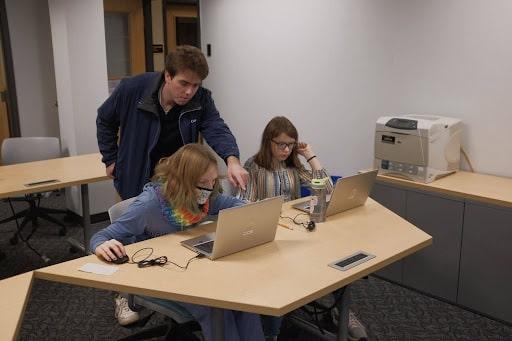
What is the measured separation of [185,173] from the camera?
6.52 ft

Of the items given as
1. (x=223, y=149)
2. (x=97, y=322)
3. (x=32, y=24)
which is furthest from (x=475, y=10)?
(x=32, y=24)

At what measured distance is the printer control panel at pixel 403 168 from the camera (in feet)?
9.82

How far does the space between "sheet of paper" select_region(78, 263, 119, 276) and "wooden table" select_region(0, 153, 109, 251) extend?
1.40m

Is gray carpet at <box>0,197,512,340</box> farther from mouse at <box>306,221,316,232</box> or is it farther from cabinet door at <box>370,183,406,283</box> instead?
mouse at <box>306,221,316,232</box>

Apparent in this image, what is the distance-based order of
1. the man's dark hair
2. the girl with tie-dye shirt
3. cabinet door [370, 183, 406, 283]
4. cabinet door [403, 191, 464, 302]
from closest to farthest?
1. the girl with tie-dye shirt
2. the man's dark hair
3. cabinet door [403, 191, 464, 302]
4. cabinet door [370, 183, 406, 283]

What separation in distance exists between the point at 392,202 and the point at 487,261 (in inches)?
26.4

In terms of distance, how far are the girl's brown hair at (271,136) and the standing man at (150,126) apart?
0.25 meters

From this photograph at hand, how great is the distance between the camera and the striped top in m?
2.69

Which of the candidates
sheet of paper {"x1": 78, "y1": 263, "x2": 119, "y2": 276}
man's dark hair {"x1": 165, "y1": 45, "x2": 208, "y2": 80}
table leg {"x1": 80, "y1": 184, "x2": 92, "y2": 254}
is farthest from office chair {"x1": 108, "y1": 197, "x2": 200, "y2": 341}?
table leg {"x1": 80, "y1": 184, "x2": 92, "y2": 254}

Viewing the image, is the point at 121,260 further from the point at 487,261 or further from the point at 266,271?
the point at 487,261

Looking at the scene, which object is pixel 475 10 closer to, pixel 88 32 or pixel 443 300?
pixel 443 300

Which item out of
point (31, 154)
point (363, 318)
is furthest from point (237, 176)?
point (31, 154)

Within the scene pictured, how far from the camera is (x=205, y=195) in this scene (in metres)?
2.09

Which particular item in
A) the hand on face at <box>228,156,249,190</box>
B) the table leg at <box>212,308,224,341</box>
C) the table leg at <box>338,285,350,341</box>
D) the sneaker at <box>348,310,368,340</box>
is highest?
the hand on face at <box>228,156,249,190</box>
